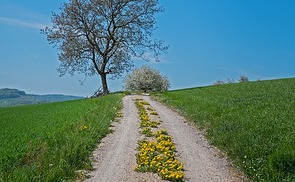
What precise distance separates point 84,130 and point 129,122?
375cm

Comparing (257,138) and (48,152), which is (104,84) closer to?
(48,152)

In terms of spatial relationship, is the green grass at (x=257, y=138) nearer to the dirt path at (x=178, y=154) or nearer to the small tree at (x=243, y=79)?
the dirt path at (x=178, y=154)

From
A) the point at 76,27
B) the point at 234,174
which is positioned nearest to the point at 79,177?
the point at 234,174

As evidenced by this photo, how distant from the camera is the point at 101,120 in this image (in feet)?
55.2

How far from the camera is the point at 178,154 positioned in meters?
11.3

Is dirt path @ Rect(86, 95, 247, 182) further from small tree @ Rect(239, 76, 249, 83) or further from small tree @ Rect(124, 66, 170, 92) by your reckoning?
small tree @ Rect(239, 76, 249, 83)

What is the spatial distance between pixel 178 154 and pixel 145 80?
150 ft

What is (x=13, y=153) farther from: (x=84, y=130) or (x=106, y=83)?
(x=106, y=83)

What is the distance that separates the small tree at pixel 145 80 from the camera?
2239 inches

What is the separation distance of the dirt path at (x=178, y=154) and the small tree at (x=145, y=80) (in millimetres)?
40465

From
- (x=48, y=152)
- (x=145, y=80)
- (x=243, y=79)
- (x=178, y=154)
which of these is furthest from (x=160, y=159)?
(x=243, y=79)

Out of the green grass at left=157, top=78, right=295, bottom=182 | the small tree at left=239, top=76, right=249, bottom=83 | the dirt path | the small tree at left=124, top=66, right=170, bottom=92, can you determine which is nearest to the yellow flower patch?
the dirt path

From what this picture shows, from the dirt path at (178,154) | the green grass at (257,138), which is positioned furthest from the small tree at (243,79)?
the dirt path at (178,154)

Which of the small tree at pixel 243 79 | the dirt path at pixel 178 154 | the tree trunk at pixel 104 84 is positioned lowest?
the dirt path at pixel 178 154
